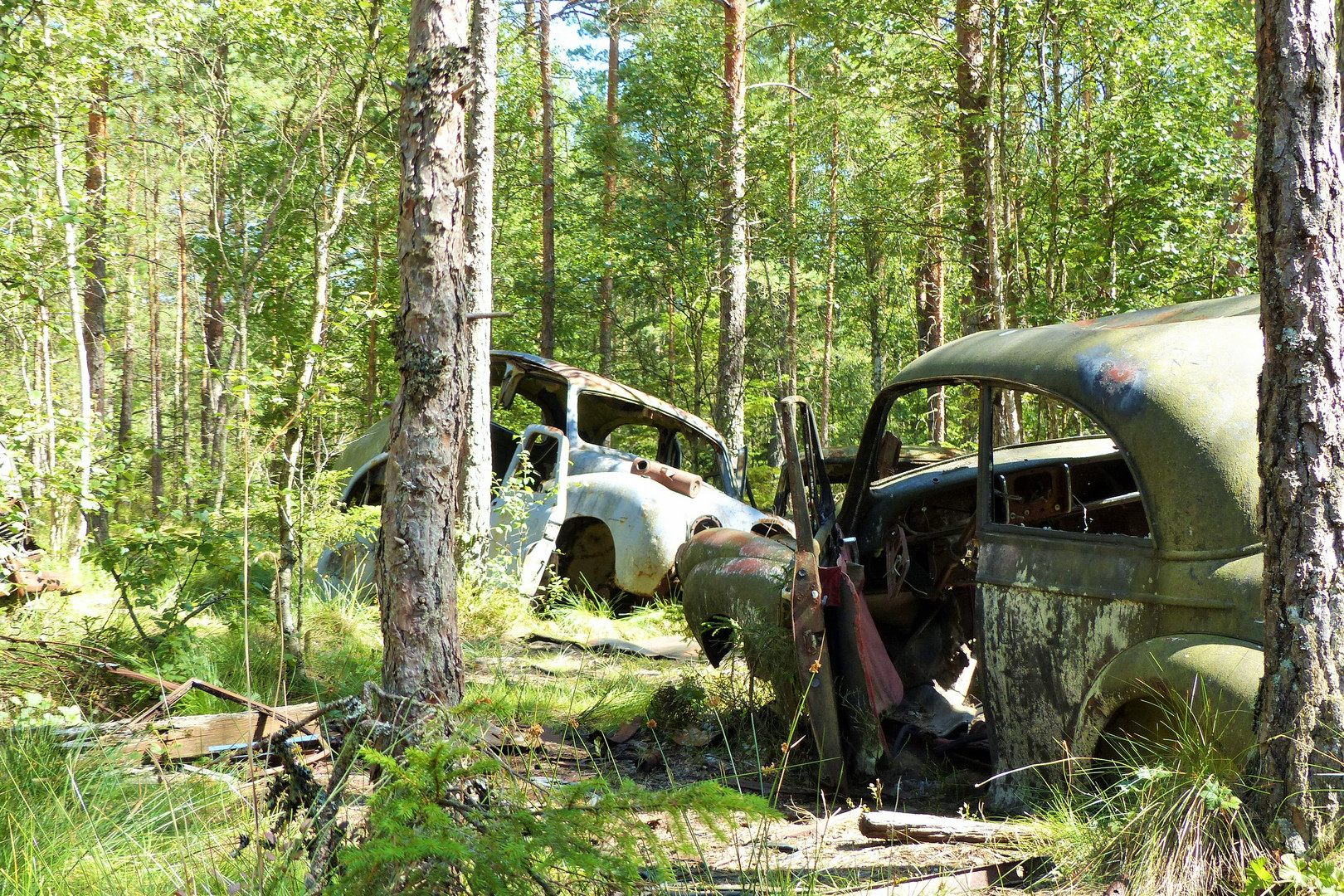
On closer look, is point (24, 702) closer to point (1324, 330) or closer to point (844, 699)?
point (844, 699)

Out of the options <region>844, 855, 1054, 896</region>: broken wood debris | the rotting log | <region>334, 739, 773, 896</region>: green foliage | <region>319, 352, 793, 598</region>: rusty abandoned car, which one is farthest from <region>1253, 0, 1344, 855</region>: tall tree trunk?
<region>319, 352, 793, 598</region>: rusty abandoned car

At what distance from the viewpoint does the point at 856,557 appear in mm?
4242

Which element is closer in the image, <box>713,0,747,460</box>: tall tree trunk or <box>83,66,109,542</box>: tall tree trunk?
<box>83,66,109,542</box>: tall tree trunk

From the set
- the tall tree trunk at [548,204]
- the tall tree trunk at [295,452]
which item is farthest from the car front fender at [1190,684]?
the tall tree trunk at [548,204]

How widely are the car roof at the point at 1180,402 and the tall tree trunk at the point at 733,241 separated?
785cm

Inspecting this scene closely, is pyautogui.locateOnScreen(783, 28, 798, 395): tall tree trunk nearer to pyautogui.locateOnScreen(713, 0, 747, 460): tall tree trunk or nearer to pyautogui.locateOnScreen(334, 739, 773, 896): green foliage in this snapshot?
pyautogui.locateOnScreen(713, 0, 747, 460): tall tree trunk

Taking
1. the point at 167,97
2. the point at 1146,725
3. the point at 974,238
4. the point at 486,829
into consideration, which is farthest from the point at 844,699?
the point at 167,97

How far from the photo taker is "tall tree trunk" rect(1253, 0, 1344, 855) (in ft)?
7.61

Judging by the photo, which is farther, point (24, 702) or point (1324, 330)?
point (24, 702)

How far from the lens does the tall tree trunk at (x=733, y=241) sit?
1174 cm

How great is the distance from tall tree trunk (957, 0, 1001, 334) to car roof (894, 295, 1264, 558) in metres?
6.25

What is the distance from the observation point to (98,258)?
981cm

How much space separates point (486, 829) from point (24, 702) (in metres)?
2.57

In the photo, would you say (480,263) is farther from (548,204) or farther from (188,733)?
(548,204)
